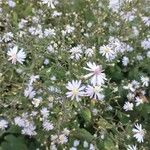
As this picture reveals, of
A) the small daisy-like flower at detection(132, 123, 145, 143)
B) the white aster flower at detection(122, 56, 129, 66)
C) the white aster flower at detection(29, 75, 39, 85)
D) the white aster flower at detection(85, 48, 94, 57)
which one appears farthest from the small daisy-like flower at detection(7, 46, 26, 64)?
the white aster flower at detection(122, 56, 129, 66)

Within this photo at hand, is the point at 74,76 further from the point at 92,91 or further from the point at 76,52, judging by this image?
the point at 92,91

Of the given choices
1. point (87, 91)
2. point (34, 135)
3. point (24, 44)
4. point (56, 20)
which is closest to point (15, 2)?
point (56, 20)

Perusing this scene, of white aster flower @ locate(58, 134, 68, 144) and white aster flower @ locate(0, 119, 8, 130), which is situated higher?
white aster flower @ locate(0, 119, 8, 130)

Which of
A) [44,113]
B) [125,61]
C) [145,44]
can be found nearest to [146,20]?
[145,44]

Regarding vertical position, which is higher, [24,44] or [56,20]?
Result: [56,20]

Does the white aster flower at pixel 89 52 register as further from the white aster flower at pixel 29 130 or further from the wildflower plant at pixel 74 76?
the white aster flower at pixel 29 130

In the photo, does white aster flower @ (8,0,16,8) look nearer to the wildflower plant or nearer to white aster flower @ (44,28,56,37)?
the wildflower plant

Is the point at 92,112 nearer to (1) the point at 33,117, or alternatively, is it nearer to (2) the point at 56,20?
(1) the point at 33,117

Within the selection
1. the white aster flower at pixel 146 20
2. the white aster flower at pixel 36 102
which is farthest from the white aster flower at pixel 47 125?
the white aster flower at pixel 146 20

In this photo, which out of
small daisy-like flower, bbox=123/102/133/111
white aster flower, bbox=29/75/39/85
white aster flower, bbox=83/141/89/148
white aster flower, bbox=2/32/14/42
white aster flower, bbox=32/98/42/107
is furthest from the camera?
small daisy-like flower, bbox=123/102/133/111
